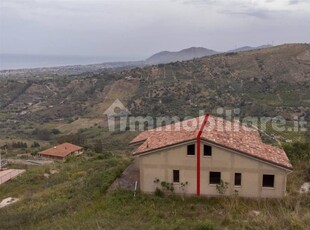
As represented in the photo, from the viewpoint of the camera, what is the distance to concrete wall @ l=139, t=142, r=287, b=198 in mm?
19094

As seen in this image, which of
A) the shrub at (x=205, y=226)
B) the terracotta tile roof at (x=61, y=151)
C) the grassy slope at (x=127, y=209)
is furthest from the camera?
the terracotta tile roof at (x=61, y=151)

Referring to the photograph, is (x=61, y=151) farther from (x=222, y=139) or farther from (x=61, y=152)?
(x=222, y=139)

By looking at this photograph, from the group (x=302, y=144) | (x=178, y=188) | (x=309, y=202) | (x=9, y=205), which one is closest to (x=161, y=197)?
(x=178, y=188)

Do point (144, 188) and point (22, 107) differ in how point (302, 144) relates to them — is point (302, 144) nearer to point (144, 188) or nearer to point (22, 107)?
point (144, 188)

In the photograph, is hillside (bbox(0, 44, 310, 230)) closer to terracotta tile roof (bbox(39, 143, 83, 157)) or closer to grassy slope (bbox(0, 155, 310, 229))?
grassy slope (bbox(0, 155, 310, 229))

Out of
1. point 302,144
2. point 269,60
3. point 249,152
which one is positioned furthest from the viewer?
point 269,60

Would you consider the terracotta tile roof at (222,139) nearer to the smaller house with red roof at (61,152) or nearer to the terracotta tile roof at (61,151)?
the smaller house with red roof at (61,152)

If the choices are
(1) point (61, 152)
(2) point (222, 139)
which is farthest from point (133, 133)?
(2) point (222, 139)

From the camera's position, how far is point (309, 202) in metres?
17.6

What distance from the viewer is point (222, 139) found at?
19.8 meters

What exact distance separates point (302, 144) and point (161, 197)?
12.7m

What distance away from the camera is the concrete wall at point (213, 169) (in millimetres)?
19094

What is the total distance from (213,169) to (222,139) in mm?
1653

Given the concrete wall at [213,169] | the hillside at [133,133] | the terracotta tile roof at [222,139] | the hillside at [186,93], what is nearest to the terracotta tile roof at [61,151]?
the hillside at [133,133]
